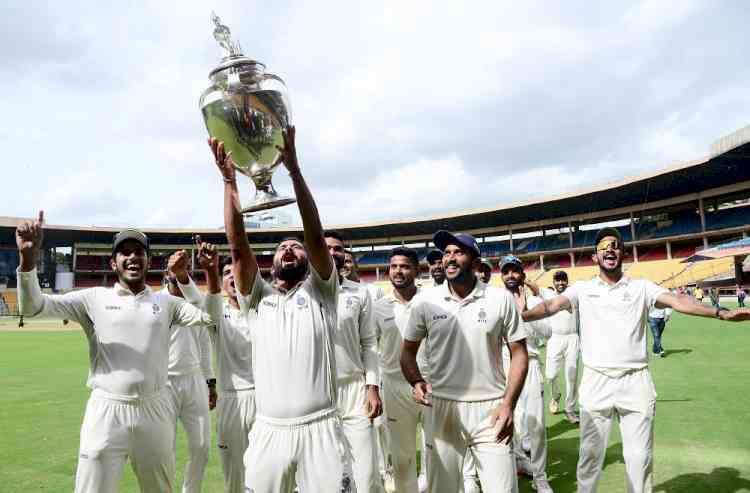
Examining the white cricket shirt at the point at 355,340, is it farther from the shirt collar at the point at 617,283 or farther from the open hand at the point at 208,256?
the shirt collar at the point at 617,283

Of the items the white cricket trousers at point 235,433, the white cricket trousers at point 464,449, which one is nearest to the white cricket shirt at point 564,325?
the white cricket trousers at point 464,449

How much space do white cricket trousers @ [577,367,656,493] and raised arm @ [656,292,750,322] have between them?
0.56 m

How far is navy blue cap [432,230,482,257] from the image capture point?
349 cm

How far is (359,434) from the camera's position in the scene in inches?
151

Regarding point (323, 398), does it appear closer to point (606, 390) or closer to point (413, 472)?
point (413, 472)

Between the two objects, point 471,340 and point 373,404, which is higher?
point 471,340

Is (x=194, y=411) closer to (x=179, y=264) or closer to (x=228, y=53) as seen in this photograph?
(x=179, y=264)

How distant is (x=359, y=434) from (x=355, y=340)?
0.72 meters

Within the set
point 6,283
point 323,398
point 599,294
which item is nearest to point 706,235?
point 599,294

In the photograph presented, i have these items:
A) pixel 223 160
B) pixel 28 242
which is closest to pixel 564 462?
pixel 223 160

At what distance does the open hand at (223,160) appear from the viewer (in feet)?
8.30

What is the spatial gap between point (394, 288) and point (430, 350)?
5.37ft

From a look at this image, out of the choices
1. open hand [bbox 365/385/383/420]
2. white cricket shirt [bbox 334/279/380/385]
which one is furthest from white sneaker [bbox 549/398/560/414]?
open hand [bbox 365/385/383/420]

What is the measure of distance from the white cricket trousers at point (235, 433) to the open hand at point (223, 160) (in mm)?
2094
